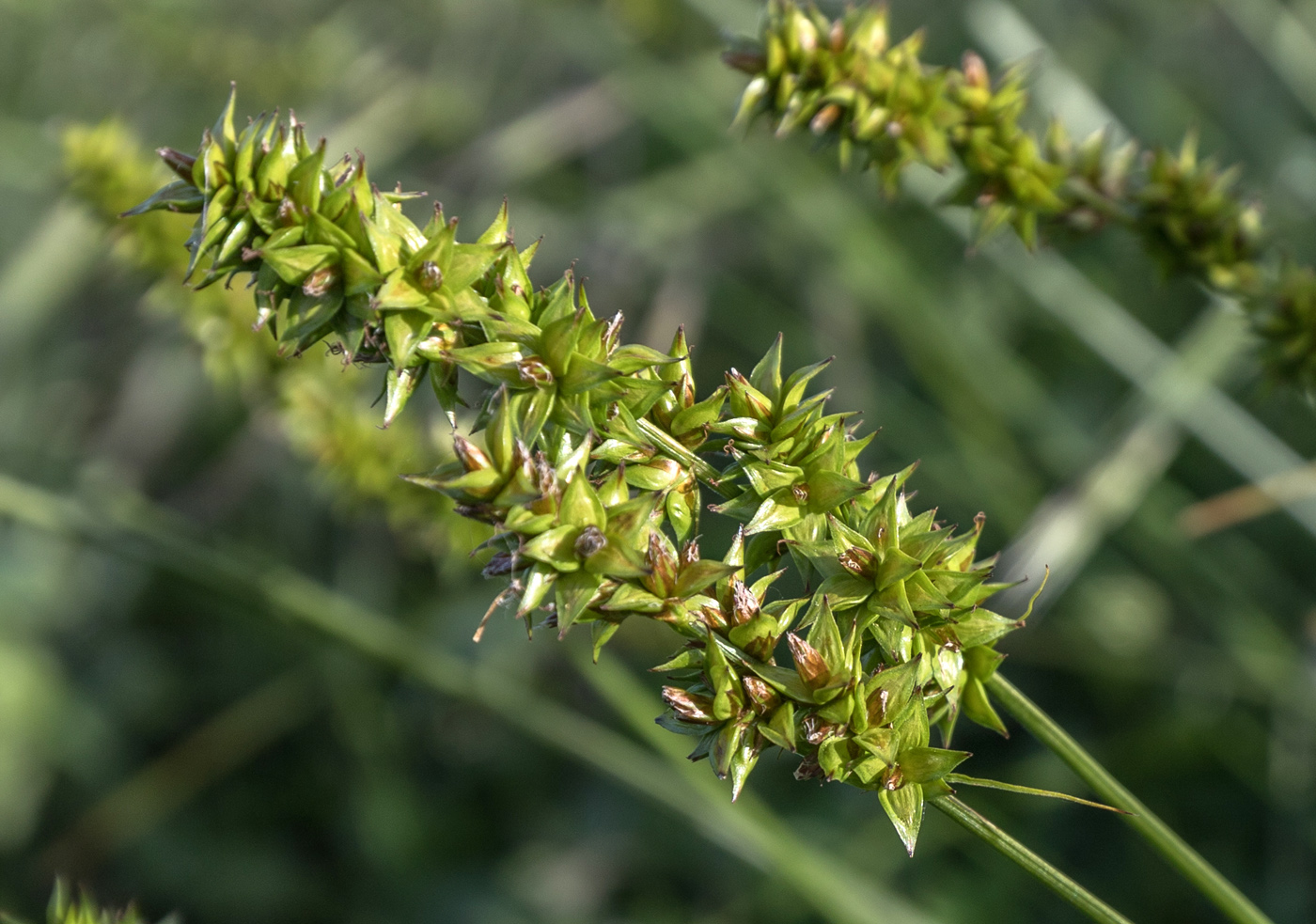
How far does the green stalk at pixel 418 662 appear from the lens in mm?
2000

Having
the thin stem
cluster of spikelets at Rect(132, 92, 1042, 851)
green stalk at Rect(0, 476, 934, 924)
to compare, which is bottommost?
green stalk at Rect(0, 476, 934, 924)

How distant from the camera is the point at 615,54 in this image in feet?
13.3

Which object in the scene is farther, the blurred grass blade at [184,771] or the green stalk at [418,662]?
the blurred grass blade at [184,771]

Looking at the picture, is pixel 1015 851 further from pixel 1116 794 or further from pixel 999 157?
pixel 999 157

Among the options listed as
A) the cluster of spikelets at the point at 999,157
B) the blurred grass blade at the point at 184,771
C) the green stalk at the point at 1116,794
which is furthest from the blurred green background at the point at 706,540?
the green stalk at the point at 1116,794

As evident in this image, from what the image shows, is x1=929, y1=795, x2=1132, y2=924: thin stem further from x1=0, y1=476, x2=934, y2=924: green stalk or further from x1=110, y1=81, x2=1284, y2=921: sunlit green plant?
x1=0, y1=476, x2=934, y2=924: green stalk

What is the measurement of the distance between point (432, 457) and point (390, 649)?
1.24ft

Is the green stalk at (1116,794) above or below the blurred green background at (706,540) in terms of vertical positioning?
above

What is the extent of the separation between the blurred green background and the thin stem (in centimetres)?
109

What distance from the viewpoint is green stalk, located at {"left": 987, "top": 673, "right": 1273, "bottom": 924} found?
3.46 feet

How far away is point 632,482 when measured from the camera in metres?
1.01

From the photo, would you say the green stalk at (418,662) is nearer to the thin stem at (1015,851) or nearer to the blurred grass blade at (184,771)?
the thin stem at (1015,851)

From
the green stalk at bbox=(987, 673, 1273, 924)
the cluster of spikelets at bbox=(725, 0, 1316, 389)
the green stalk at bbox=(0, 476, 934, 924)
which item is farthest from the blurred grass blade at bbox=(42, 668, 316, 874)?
the green stalk at bbox=(987, 673, 1273, 924)

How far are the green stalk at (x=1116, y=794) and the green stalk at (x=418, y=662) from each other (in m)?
0.84
